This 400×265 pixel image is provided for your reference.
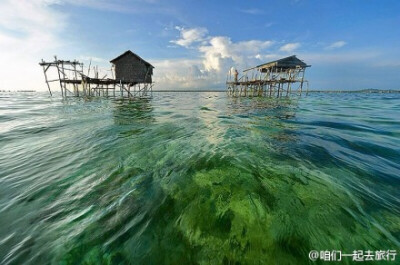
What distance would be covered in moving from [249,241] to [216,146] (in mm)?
3327

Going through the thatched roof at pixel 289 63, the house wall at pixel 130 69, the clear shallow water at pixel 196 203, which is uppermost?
the thatched roof at pixel 289 63

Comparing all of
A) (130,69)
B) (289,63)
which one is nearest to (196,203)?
(289,63)

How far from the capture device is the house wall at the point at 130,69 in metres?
29.3

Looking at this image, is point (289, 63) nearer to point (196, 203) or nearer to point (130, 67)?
point (130, 67)

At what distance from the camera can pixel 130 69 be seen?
2997cm

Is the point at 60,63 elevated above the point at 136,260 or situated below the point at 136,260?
above

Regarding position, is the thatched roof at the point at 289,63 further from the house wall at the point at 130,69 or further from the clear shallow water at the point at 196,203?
the clear shallow water at the point at 196,203

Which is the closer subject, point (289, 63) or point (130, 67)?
point (289, 63)

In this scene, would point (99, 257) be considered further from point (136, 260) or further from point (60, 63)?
point (60, 63)

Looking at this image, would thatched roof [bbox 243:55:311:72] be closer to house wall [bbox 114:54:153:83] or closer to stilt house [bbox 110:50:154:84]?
stilt house [bbox 110:50:154:84]

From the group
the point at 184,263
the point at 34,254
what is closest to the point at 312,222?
the point at 184,263

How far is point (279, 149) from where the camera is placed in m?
5.15

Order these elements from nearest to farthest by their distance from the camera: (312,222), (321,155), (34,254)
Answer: (34,254)
(312,222)
(321,155)

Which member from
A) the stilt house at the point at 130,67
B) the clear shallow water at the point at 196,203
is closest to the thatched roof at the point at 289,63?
the stilt house at the point at 130,67
